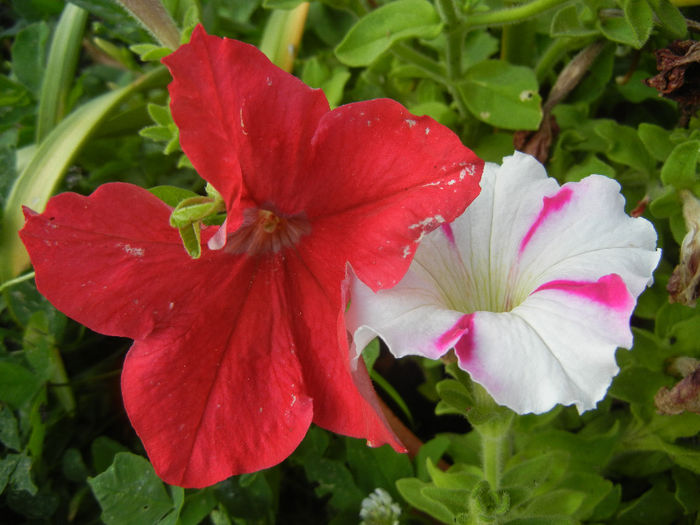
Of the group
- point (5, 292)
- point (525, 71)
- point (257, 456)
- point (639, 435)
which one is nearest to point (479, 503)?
point (257, 456)

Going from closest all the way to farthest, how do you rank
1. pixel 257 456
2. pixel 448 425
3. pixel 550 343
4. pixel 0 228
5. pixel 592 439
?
pixel 550 343 < pixel 257 456 < pixel 592 439 < pixel 0 228 < pixel 448 425

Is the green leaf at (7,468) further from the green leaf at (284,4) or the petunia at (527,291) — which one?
the green leaf at (284,4)

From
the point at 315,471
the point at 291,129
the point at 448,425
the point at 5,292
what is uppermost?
the point at 291,129

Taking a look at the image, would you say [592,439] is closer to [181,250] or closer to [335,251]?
[335,251]

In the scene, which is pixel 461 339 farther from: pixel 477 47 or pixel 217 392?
pixel 477 47

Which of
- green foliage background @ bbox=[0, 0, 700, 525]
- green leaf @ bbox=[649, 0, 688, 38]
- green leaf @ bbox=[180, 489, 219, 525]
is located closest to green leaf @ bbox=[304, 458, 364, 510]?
green foliage background @ bbox=[0, 0, 700, 525]

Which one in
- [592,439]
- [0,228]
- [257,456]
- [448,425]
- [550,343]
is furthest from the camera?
[448,425]

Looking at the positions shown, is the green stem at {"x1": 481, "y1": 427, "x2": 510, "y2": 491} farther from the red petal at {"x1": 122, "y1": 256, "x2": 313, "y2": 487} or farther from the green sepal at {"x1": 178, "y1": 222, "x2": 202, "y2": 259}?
the green sepal at {"x1": 178, "y1": 222, "x2": 202, "y2": 259}
